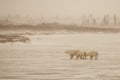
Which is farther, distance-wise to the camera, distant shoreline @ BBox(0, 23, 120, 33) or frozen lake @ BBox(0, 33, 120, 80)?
distant shoreline @ BBox(0, 23, 120, 33)

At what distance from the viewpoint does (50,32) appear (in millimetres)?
3816

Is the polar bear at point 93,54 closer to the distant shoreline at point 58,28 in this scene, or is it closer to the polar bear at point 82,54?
the polar bear at point 82,54

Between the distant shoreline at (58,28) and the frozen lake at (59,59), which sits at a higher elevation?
the distant shoreline at (58,28)

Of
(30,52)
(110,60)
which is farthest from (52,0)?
(110,60)

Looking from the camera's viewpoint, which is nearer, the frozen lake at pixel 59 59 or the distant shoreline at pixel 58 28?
the frozen lake at pixel 59 59

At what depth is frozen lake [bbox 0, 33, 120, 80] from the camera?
12.1ft

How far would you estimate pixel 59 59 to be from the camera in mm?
3746

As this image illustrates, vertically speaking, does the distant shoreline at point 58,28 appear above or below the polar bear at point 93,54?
above

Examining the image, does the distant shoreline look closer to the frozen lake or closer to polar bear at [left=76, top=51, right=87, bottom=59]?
the frozen lake

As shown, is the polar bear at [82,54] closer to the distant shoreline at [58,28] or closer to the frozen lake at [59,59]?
the frozen lake at [59,59]

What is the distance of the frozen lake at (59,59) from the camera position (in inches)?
145

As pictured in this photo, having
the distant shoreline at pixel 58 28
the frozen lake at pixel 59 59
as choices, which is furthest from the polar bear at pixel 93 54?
the distant shoreline at pixel 58 28

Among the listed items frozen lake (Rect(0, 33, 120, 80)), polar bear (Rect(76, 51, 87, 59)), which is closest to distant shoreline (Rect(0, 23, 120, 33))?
frozen lake (Rect(0, 33, 120, 80))

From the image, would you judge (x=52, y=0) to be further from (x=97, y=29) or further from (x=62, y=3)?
(x=97, y=29)
